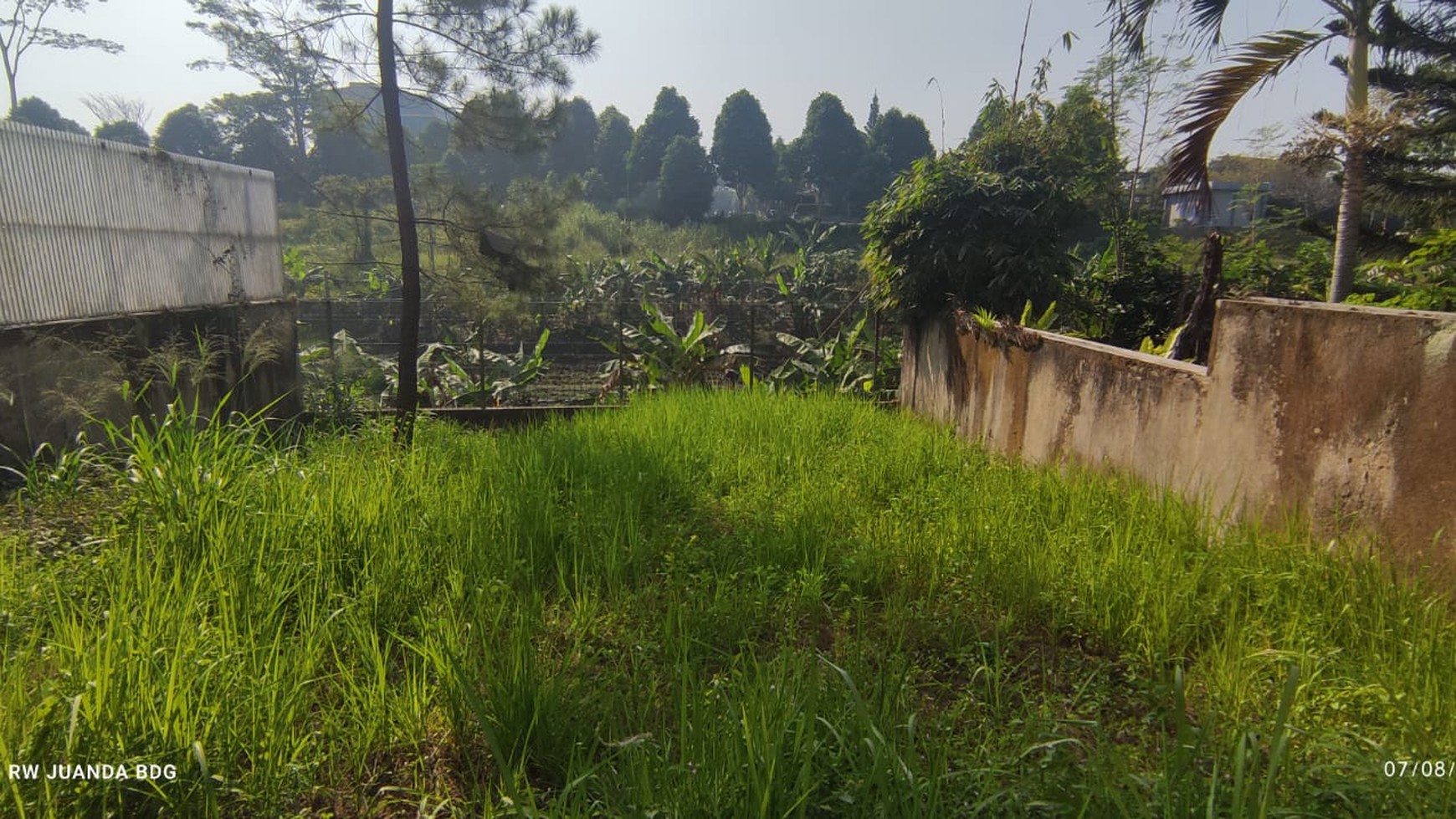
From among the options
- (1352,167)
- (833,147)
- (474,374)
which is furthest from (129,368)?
(833,147)

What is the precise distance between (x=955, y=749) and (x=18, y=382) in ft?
20.3

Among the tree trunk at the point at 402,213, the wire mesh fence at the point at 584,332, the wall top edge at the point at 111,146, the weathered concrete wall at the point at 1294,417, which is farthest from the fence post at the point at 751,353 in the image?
the wall top edge at the point at 111,146

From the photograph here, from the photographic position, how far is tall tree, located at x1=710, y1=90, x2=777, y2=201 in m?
52.0

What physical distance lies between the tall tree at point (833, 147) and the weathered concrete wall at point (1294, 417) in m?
47.9

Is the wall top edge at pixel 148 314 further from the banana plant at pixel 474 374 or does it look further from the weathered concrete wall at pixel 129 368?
the banana plant at pixel 474 374

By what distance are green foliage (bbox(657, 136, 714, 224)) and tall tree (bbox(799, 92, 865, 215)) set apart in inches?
341

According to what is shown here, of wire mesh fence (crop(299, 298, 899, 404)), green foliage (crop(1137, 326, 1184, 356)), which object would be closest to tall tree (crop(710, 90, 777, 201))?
wire mesh fence (crop(299, 298, 899, 404))

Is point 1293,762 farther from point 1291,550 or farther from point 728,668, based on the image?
point 728,668

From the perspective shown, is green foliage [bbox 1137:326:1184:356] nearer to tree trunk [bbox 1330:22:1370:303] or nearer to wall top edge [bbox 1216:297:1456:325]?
wall top edge [bbox 1216:297:1456:325]

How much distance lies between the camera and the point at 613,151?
5672 centimetres

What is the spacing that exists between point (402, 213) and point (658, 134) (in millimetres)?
50299

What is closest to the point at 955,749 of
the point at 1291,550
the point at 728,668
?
the point at 728,668

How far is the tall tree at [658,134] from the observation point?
52.2 metres

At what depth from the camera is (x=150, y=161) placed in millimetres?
6770
